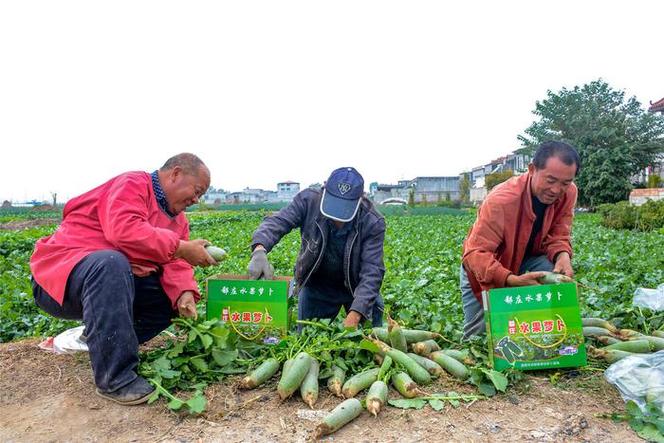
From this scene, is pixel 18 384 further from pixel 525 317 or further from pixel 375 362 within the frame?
pixel 525 317

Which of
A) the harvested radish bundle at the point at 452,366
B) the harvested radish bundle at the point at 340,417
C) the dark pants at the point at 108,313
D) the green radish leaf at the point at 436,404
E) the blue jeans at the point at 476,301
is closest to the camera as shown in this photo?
the harvested radish bundle at the point at 340,417

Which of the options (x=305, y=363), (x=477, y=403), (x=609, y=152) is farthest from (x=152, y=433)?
(x=609, y=152)

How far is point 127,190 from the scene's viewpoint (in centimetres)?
319

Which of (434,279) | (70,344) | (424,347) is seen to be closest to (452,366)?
(424,347)

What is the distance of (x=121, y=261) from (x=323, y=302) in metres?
1.94

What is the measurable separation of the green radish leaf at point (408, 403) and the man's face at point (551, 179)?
66.3 inches

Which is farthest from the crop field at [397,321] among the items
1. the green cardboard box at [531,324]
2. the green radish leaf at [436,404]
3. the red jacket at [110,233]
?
the red jacket at [110,233]

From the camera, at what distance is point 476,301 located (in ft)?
14.1

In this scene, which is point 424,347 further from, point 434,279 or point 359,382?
point 434,279

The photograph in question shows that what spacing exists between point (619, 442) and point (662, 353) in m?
0.65

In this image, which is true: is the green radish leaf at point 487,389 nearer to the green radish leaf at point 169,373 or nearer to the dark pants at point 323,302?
the dark pants at point 323,302

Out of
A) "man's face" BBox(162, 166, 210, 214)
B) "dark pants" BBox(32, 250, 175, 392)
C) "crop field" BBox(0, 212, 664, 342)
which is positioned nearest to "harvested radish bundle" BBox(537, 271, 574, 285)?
"crop field" BBox(0, 212, 664, 342)

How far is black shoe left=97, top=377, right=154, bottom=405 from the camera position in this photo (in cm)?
296

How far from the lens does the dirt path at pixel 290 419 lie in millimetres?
2682
